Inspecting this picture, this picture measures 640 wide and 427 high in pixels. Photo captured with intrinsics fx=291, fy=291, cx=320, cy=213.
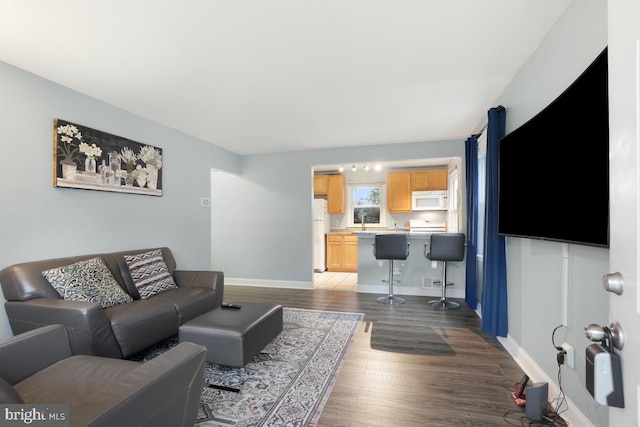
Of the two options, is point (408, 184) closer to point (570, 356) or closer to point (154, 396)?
point (570, 356)

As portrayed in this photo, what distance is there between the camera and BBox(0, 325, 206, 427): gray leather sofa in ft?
3.21

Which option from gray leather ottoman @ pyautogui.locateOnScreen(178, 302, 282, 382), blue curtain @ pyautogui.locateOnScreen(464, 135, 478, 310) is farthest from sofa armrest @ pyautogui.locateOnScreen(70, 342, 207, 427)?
blue curtain @ pyautogui.locateOnScreen(464, 135, 478, 310)

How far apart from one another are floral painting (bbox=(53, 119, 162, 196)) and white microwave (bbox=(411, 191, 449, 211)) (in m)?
5.29

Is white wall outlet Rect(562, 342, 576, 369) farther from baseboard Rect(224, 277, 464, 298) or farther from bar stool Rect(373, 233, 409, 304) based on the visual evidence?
baseboard Rect(224, 277, 464, 298)

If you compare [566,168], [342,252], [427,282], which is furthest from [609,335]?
[342,252]

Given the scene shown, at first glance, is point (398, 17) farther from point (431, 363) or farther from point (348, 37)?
point (431, 363)

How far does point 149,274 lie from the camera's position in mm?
3172

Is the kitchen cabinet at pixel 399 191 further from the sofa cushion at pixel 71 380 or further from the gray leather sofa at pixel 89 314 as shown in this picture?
the sofa cushion at pixel 71 380

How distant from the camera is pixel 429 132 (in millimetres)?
4332

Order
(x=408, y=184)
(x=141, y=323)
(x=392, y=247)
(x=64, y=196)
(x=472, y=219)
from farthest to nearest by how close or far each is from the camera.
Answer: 1. (x=408, y=184)
2. (x=392, y=247)
3. (x=472, y=219)
4. (x=64, y=196)
5. (x=141, y=323)

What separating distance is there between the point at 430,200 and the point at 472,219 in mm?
2602

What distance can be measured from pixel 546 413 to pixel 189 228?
14.2ft

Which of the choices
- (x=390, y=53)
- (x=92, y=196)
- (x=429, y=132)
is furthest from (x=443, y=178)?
(x=92, y=196)

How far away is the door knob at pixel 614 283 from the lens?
75 centimetres
